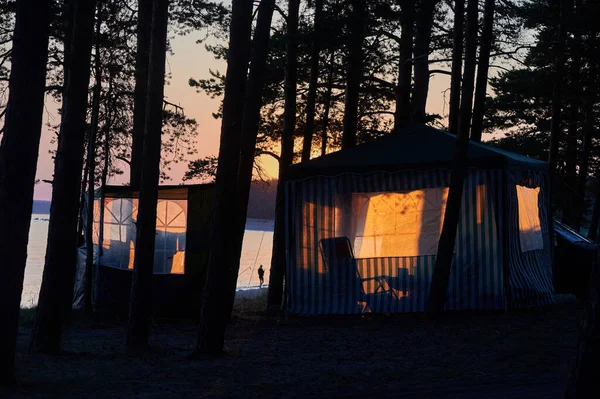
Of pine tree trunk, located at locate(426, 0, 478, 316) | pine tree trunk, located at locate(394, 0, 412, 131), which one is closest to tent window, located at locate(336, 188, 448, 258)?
pine tree trunk, located at locate(426, 0, 478, 316)

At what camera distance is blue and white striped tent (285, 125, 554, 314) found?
12.4 meters

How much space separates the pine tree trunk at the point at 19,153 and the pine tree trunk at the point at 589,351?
4.73 metres

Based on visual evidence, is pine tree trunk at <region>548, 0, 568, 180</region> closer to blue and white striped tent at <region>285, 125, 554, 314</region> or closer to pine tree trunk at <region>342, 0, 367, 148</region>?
pine tree trunk at <region>342, 0, 367, 148</region>

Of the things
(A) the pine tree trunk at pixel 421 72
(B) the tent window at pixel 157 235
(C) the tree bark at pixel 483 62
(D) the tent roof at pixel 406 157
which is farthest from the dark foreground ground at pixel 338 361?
(A) the pine tree trunk at pixel 421 72

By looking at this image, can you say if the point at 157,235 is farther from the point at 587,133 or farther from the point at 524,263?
the point at 587,133

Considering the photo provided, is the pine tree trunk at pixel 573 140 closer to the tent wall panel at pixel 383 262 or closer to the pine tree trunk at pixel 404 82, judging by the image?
the pine tree trunk at pixel 404 82

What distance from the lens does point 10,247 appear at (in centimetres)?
690

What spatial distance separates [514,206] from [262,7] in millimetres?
4916

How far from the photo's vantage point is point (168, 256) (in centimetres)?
1353

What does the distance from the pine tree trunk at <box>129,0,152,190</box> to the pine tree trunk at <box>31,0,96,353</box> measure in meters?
2.76

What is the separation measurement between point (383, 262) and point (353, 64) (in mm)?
4571

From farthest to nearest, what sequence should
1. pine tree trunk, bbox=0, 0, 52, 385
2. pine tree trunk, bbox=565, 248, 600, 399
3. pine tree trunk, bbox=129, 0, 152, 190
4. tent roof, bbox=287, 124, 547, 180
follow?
pine tree trunk, bbox=129, 0, 152, 190 → tent roof, bbox=287, 124, 547, 180 → pine tree trunk, bbox=0, 0, 52, 385 → pine tree trunk, bbox=565, 248, 600, 399

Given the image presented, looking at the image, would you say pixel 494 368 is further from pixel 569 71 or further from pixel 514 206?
pixel 569 71

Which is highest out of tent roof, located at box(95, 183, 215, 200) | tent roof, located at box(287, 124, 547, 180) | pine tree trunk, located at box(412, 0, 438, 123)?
pine tree trunk, located at box(412, 0, 438, 123)
